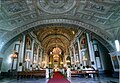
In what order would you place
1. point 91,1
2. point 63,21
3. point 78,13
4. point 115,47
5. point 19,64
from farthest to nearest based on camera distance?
point 19,64 < point 63,21 < point 115,47 < point 78,13 < point 91,1

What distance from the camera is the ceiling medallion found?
7.29m

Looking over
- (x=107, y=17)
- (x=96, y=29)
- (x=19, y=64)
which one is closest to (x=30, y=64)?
(x=19, y=64)

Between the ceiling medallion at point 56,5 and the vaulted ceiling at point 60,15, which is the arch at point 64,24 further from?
the ceiling medallion at point 56,5

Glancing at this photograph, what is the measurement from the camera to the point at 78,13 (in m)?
8.45

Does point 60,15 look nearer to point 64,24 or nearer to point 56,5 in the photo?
point 64,24

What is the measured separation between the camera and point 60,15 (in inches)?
354

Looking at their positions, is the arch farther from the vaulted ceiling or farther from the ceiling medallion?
the ceiling medallion

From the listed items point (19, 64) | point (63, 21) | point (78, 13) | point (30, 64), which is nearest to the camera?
point (78, 13)

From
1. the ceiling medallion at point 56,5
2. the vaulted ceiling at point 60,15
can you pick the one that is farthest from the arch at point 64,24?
the ceiling medallion at point 56,5

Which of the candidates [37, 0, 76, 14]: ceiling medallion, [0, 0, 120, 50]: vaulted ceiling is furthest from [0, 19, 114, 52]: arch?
[37, 0, 76, 14]: ceiling medallion

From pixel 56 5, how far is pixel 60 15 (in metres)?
1.43

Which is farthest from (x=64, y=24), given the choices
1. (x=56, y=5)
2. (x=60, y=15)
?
(x=56, y=5)

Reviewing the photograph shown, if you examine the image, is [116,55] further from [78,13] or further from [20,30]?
[20,30]

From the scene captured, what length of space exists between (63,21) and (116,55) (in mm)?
5853
